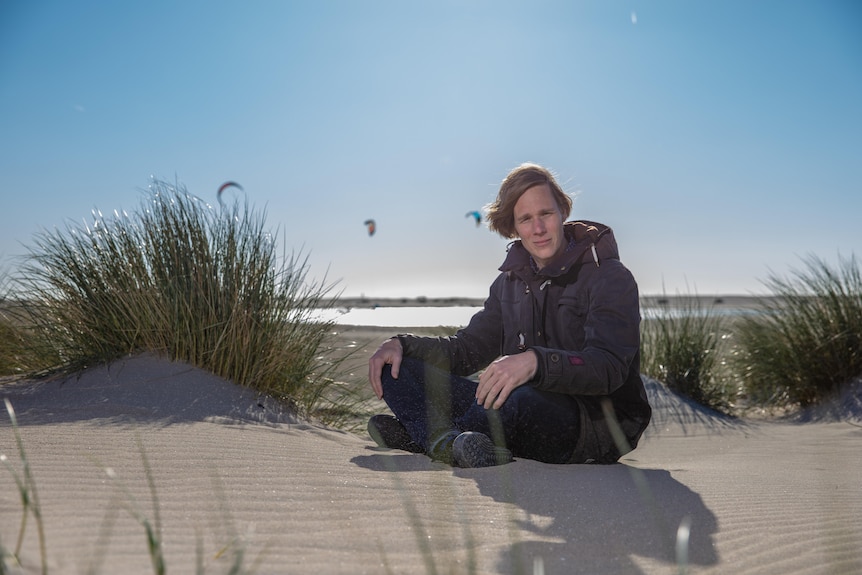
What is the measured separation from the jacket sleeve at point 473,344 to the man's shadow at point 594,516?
64 cm

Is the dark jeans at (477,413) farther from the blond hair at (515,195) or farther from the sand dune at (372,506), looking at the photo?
the blond hair at (515,195)

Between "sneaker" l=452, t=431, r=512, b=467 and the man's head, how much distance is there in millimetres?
861

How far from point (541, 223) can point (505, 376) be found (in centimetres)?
81

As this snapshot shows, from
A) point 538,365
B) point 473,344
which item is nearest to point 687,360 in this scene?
point 473,344

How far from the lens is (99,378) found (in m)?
4.08

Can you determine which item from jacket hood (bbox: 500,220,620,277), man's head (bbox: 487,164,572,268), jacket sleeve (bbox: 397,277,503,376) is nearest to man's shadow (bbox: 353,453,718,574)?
jacket sleeve (bbox: 397,277,503,376)

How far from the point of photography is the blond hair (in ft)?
10.3

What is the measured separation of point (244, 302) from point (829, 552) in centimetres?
334

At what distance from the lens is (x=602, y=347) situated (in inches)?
107

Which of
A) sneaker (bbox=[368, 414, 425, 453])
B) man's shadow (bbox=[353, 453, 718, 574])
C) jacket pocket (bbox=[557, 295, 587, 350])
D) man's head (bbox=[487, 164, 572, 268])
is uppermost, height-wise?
man's head (bbox=[487, 164, 572, 268])

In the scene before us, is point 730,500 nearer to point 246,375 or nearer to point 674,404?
point 246,375

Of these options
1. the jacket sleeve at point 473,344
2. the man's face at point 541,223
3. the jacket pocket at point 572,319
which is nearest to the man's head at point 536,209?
the man's face at point 541,223

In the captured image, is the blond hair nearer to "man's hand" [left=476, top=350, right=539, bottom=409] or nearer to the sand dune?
"man's hand" [left=476, top=350, right=539, bottom=409]

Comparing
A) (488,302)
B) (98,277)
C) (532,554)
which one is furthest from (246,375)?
(532,554)
